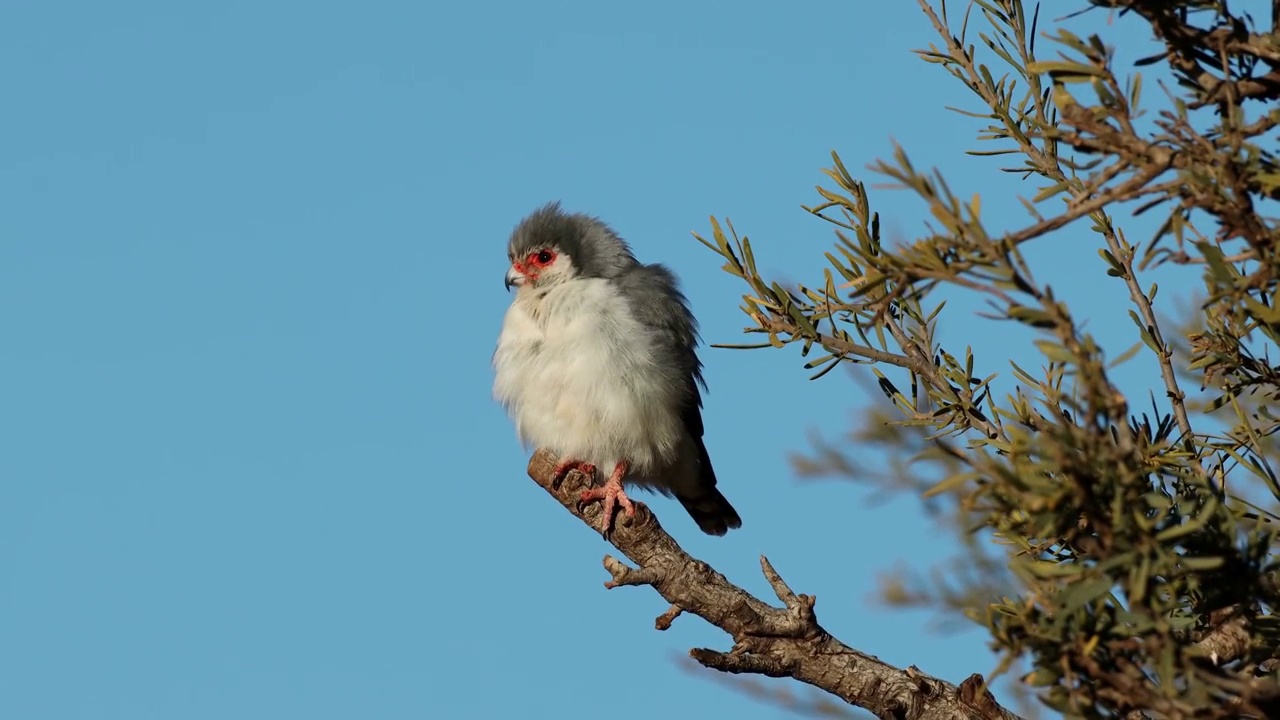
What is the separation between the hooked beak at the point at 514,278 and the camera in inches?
243

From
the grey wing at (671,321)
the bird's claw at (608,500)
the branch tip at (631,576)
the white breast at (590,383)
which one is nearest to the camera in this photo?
the branch tip at (631,576)

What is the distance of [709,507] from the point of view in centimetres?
627

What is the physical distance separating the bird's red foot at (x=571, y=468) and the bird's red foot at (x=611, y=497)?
107mm

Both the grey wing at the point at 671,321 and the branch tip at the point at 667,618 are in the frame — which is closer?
the branch tip at the point at 667,618

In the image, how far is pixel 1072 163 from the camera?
2.49 meters

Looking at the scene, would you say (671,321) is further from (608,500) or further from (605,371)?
(608,500)

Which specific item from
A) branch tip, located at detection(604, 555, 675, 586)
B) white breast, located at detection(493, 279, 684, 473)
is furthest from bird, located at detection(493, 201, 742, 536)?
branch tip, located at detection(604, 555, 675, 586)

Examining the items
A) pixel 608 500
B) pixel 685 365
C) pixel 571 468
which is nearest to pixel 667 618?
pixel 608 500

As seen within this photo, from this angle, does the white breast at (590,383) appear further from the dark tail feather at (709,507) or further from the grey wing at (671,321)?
the dark tail feather at (709,507)

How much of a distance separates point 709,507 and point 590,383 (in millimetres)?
1211

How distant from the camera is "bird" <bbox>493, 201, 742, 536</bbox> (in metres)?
5.39

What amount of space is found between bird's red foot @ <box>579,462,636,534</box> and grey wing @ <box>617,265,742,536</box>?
71cm

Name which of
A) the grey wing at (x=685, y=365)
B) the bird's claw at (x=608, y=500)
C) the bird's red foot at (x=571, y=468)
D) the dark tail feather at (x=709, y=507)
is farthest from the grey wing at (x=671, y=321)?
the bird's claw at (x=608, y=500)

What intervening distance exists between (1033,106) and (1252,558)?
1457mm
